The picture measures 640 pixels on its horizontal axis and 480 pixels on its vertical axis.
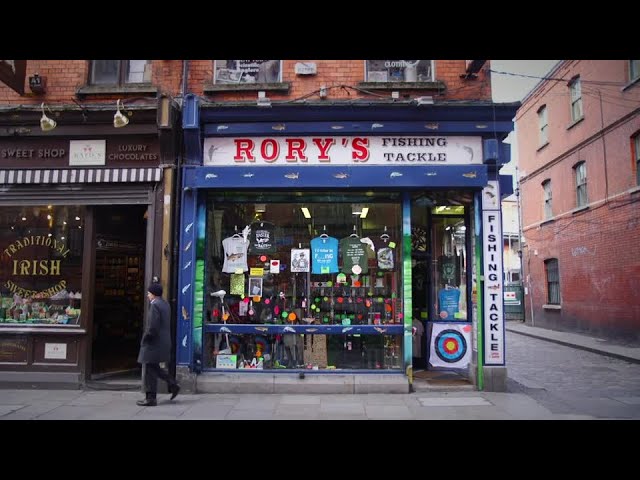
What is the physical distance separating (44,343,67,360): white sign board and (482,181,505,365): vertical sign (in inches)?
291

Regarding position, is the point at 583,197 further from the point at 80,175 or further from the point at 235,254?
the point at 80,175

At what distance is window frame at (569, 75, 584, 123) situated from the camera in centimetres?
1872

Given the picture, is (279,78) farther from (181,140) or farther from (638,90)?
(638,90)

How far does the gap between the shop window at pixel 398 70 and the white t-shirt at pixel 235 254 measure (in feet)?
12.9

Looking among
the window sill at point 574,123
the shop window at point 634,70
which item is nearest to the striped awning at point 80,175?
the shop window at point 634,70

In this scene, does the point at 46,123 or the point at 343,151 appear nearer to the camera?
the point at 46,123

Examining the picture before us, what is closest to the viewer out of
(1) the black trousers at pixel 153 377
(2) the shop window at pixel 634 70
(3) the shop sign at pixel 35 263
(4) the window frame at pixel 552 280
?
(1) the black trousers at pixel 153 377

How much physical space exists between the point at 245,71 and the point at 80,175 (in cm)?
359

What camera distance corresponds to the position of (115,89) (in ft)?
30.0

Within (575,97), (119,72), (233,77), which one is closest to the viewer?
(233,77)

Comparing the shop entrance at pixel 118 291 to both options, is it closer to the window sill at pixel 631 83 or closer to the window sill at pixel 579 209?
the window sill at pixel 631 83

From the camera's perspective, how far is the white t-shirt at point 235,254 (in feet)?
29.8

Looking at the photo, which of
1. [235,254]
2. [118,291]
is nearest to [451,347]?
[235,254]

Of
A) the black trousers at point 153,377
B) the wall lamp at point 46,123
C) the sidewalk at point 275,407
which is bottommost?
the sidewalk at point 275,407
